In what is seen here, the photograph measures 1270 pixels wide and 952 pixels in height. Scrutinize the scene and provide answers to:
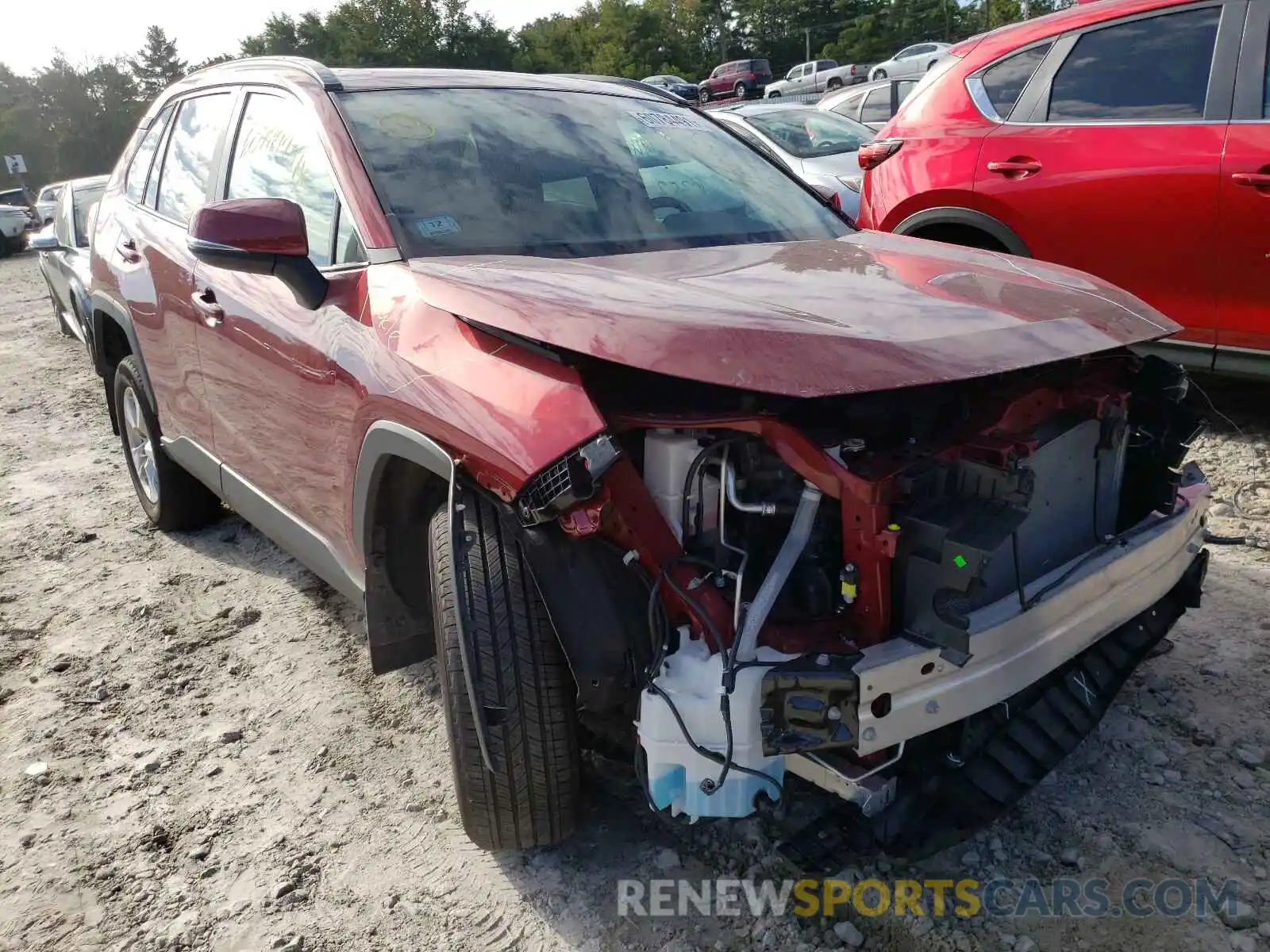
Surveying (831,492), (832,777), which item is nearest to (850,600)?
(831,492)

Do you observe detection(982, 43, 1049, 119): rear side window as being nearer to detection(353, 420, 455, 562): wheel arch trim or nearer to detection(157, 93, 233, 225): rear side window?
detection(157, 93, 233, 225): rear side window

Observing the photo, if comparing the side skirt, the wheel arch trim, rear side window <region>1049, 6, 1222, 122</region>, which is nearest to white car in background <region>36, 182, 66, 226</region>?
the side skirt

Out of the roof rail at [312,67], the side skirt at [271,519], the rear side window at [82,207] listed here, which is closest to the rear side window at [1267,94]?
the roof rail at [312,67]

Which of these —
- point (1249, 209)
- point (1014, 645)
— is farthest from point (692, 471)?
point (1249, 209)

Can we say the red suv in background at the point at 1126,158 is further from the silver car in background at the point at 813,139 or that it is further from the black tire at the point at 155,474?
the black tire at the point at 155,474

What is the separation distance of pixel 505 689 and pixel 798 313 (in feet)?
3.12

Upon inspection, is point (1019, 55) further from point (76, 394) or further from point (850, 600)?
point (76, 394)

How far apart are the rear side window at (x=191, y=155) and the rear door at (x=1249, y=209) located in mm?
3806

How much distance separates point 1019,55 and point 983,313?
130 inches

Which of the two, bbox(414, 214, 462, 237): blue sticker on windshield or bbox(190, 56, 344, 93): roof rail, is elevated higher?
bbox(190, 56, 344, 93): roof rail

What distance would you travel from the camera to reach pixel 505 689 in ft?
6.32

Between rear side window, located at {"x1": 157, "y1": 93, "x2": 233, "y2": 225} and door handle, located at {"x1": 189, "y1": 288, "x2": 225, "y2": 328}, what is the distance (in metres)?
0.35

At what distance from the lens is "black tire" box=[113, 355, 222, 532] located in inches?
160

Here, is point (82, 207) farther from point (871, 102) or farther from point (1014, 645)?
point (1014, 645)
